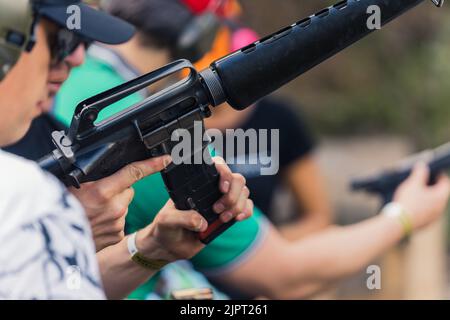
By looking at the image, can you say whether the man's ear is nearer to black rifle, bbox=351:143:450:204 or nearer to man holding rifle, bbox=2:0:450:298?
man holding rifle, bbox=2:0:450:298

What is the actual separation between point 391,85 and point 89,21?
382 cm

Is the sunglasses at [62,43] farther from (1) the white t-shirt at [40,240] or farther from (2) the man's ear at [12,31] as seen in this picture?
(1) the white t-shirt at [40,240]

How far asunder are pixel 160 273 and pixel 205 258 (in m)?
0.11

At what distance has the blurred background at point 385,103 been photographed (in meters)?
4.99

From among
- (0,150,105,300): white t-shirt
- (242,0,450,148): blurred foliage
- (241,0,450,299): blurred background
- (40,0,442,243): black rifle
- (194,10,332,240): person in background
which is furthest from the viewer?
(242,0,450,148): blurred foliage

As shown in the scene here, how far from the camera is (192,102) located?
57.6 inches

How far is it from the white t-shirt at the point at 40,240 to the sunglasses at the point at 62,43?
544 millimetres

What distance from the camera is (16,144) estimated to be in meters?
1.64

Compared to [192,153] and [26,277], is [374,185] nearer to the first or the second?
[192,153]

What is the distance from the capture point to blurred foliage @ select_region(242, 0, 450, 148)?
511 centimetres

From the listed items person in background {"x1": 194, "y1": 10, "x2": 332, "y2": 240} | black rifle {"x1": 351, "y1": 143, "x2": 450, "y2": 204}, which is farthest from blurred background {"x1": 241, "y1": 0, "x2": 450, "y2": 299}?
black rifle {"x1": 351, "y1": 143, "x2": 450, "y2": 204}

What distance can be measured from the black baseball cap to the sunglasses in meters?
0.01

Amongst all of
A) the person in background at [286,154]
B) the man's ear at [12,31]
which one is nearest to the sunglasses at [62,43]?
the man's ear at [12,31]
